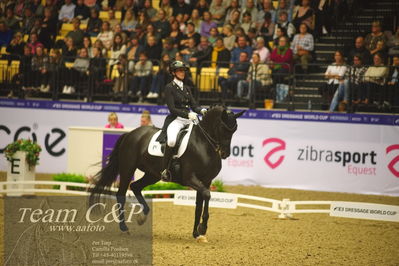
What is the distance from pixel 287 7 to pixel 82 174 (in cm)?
789

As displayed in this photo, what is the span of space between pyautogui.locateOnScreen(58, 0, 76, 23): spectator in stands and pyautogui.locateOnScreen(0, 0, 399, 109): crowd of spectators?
525 millimetres

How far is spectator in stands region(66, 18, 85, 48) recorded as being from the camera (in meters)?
21.8

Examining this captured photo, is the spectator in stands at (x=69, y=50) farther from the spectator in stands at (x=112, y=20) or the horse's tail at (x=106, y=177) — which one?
the horse's tail at (x=106, y=177)

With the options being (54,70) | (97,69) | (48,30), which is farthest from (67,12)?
(97,69)

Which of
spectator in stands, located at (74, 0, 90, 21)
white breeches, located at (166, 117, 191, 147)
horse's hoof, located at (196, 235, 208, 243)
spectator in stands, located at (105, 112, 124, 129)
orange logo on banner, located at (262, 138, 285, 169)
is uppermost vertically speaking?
spectator in stands, located at (74, 0, 90, 21)

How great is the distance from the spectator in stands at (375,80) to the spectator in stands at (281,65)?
205cm

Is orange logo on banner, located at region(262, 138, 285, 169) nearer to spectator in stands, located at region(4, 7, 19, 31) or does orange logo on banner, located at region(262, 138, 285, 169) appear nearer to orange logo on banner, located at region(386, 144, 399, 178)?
orange logo on banner, located at region(386, 144, 399, 178)

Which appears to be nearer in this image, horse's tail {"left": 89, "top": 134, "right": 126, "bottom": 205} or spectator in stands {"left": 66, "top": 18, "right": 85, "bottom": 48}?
horse's tail {"left": 89, "top": 134, "right": 126, "bottom": 205}

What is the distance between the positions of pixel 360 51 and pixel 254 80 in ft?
9.20

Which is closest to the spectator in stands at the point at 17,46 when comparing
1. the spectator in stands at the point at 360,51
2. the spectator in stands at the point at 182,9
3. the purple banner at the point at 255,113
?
the purple banner at the point at 255,113

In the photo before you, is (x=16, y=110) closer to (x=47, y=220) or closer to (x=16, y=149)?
(x=16, y=149)

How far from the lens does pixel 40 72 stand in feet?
66.8

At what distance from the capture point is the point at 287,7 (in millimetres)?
20203

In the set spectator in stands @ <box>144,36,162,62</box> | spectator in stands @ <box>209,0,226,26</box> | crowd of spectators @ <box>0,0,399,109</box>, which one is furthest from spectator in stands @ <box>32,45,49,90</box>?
spectator in stands @ <box>209,0,226,26</box>
